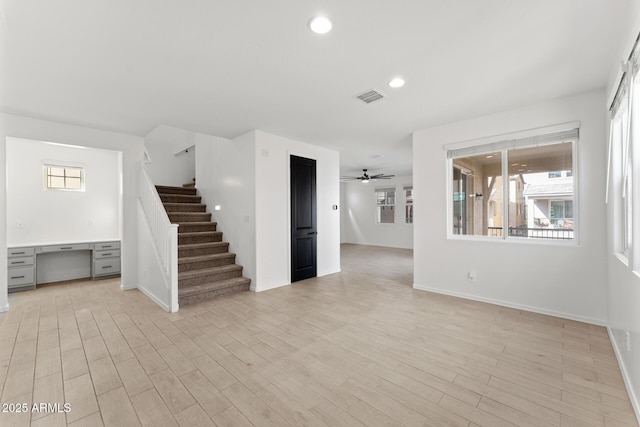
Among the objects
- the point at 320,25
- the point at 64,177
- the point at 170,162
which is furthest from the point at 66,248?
the point at 320,25

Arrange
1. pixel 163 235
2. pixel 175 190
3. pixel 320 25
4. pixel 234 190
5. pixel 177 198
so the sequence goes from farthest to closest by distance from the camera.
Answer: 1. pixel 175 190
2. pixel 177 198
3. pixel 234 190
4. pixel 163 235
5. pixel 320 25

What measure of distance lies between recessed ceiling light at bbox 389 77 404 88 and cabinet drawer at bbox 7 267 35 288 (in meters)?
6.59

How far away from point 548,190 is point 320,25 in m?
3.56

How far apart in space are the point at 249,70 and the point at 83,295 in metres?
4.57

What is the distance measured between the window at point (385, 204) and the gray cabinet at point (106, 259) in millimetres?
8411

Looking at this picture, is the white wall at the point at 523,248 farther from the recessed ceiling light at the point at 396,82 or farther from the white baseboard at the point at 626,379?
the recessed ceiling light at the point at 396,82

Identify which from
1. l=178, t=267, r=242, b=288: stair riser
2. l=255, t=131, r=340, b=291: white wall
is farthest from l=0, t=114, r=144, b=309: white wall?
l=255, t=131, r=340, b=291: white wall

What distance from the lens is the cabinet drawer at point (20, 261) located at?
457 cm

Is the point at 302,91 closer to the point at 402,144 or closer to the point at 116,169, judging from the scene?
the point at 402,144

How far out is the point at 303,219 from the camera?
5309 millimetres

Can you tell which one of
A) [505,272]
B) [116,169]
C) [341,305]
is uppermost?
[116,169]

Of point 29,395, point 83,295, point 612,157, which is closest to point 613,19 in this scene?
point 612,157

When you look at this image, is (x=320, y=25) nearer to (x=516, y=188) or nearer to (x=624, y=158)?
(x=624, y=158)

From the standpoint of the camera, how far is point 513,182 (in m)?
3.80
